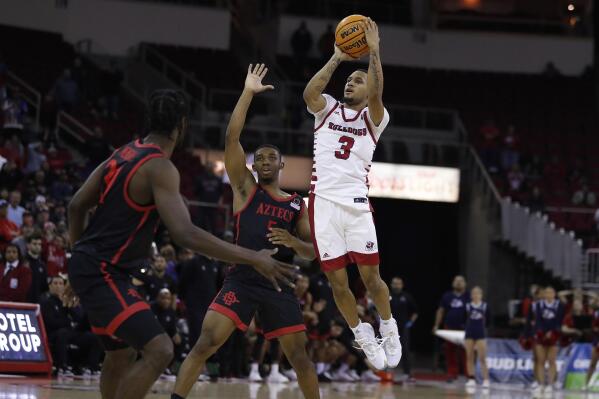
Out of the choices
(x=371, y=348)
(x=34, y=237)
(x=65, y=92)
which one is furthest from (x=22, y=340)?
(x=65, y=92)

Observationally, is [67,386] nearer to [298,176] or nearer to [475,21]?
[298,176]

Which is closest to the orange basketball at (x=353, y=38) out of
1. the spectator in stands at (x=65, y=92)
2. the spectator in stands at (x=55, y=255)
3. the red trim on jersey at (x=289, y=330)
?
the red trim on jersey at (x=289, y=330)

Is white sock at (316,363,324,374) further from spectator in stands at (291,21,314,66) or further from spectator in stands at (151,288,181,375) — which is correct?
spectator in stands at (291,21,314,66)

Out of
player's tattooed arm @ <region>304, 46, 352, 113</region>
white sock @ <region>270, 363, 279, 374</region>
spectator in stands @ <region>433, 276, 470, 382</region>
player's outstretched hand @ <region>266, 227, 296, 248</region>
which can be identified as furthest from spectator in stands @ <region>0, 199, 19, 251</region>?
player's outstretched hand @ <region>266, 227, 296, 248</region>

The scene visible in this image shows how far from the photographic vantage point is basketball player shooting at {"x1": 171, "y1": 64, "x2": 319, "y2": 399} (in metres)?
9.30

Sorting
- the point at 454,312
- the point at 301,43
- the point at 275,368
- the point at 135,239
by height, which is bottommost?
the point at 275,368

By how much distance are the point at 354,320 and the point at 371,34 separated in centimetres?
259

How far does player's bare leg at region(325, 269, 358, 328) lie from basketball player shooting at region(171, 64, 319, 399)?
1.59ft

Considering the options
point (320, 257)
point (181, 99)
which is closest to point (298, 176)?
point (320, 257)

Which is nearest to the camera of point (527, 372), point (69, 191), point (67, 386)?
point (67, 386)

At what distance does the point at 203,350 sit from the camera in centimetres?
915

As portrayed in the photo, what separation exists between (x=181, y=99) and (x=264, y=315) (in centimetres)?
267

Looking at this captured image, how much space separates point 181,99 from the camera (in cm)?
743

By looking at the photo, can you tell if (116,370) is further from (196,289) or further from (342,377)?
(342,377)
